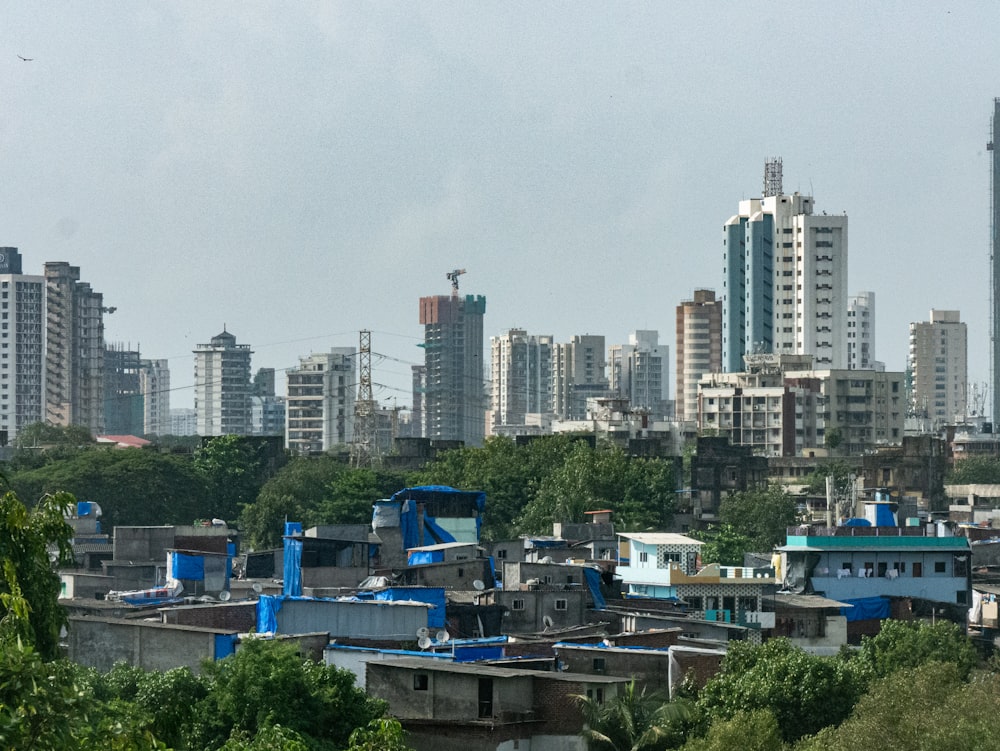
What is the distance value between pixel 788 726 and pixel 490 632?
9808mm

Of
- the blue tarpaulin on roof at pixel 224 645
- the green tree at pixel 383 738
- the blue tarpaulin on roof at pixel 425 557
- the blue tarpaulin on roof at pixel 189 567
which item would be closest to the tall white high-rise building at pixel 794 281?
the blue tarpaulin on roof at pixel 425 557

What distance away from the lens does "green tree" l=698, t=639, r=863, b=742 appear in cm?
2869

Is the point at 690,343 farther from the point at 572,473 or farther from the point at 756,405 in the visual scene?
the point at 572,473

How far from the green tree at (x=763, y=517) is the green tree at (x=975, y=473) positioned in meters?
39.1

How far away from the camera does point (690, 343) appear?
189125mm

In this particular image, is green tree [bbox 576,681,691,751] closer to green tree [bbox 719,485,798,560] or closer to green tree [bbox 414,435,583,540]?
green tree [bbox 719,485,798,560]

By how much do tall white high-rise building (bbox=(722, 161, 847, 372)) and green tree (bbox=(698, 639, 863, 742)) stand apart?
12081 cm

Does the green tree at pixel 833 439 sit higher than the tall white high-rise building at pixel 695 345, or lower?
lower

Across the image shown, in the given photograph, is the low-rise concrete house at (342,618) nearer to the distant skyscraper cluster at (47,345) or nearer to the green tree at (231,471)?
the green tree at (231,471)

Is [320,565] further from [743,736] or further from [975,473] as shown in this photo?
[975,473]

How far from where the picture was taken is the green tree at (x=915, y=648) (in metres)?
36.2

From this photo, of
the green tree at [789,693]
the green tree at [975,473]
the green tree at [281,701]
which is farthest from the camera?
the green tree at [975,473]

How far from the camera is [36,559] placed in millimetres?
15891

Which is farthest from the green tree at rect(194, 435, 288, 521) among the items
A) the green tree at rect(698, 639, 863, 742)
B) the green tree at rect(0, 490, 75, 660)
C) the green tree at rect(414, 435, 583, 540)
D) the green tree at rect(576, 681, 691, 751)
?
the green tree at rect(0, 490, 75, 660)
